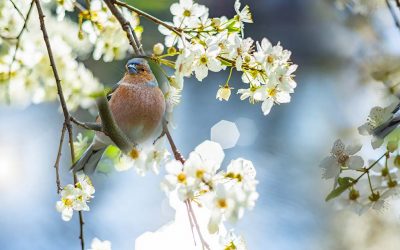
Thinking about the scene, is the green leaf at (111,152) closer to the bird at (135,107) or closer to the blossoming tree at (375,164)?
the bird at (135,107)

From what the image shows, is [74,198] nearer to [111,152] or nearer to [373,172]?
[111,152]

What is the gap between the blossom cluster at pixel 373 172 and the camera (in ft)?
1.66

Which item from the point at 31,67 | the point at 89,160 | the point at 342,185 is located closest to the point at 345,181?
the point at 342,185

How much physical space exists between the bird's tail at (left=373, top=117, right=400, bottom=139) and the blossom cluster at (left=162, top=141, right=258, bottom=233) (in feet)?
0.39

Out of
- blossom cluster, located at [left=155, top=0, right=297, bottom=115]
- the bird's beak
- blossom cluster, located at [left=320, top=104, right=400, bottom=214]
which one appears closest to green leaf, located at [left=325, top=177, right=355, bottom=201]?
blossom cluster, located at [left=320, top=104, right=400, bottom=214]

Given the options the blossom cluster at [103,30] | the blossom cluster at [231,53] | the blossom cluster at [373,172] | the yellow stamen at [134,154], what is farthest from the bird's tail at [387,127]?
the blossom cluster at [103,30]

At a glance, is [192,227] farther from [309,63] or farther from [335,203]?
[309,63]

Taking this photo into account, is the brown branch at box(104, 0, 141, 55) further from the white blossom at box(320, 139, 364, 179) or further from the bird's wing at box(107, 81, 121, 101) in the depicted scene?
the white blossom at box(320, 139, 364, 179)

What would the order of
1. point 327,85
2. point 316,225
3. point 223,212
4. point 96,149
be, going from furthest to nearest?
point 327,85 → point 316,225 → point 96,149 → point 223,212

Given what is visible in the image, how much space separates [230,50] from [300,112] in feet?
3.85

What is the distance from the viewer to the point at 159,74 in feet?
1.82

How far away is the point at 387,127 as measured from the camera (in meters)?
0.50

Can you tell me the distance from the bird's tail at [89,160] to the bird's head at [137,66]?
80mm

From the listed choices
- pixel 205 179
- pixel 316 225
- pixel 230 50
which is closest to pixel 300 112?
pixel 316 225
